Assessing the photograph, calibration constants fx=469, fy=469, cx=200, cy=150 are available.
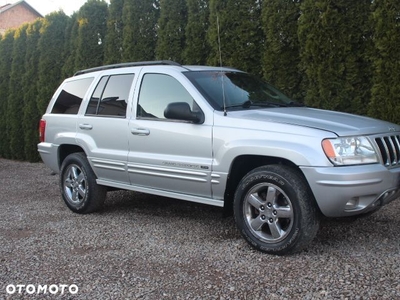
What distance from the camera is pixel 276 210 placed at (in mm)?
4105

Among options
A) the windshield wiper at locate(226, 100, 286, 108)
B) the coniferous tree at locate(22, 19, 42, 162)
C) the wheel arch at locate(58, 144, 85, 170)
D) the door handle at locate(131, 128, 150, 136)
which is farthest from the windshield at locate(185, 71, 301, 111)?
the coniferous tree at locate(22, 19, 42, 162)

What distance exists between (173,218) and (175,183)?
0.93m

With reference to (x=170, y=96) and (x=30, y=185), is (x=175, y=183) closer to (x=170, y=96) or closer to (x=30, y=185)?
(x=170, y=96)

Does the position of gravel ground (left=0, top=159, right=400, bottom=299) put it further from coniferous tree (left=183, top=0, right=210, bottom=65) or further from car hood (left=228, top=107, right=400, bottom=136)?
coniferous tree (left=183, top=0, right=210, bottom=65)

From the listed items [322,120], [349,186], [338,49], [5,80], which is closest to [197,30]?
[338,49]

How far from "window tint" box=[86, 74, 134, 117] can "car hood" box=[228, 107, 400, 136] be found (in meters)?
1.62

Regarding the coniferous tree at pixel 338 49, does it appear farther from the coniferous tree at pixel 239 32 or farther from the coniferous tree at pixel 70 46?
the coniferous tree at pixel 70 46

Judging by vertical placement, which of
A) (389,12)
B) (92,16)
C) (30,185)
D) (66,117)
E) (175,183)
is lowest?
(30,185)

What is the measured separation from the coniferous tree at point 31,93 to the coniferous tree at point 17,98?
0.32 meters

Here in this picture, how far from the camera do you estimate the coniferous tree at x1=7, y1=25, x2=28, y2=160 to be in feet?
42.8

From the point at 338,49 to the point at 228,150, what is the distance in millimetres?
3145

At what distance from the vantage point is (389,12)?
6.02 meters

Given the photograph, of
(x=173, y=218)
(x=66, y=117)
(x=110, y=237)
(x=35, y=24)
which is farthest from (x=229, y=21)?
(x=35, y=24)

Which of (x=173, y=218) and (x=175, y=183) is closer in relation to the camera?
(x=175, y=183)
